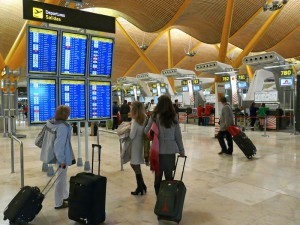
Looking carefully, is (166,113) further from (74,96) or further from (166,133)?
(74,96)

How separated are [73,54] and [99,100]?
109 cm

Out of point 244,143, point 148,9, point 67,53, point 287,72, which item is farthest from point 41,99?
point 148,9

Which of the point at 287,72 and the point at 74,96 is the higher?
the point at 287,72

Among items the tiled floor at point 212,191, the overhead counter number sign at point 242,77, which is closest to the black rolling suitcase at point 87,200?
the tiled floor at point 212,191

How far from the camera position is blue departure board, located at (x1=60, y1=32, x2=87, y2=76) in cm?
554

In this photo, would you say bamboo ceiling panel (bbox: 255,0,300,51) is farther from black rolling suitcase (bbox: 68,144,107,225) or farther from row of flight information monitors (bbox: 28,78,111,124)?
black rolling suitcase (bbox: 68,144,107,225)

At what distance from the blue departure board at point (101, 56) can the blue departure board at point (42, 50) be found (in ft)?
2.68

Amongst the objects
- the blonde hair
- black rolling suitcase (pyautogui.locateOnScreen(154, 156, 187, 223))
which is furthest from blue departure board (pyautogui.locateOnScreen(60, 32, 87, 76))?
black rolling suitcase (pyautogui.locateOnScreen(154, 156, 187, 223))

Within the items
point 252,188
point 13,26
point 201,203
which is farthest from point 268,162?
point 13,26

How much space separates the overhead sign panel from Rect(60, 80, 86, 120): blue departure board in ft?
3.63

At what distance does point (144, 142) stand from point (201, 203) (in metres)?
1.26

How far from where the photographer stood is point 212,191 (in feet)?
16.3

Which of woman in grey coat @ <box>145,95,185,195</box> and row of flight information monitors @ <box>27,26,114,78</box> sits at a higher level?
row of flight information monitors @ <box>27,26,114,78</box>

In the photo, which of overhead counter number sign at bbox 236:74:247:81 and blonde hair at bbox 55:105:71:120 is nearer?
blonde hair at bbox 55:105:71:120
